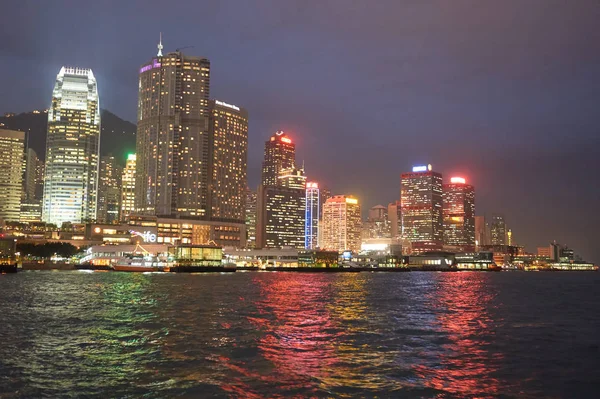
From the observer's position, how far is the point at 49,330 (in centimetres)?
4581

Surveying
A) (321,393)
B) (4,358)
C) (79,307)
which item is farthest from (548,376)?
(79,307)

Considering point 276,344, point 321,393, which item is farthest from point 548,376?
point 276,344

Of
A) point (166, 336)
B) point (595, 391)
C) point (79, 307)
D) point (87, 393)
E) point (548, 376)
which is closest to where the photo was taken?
point (87, 393)

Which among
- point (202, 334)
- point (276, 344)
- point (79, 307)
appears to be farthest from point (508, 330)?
point (79, 307)

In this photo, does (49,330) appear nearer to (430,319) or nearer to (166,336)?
(166,336)

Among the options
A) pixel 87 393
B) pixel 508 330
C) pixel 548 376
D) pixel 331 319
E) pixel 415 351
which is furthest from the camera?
pixel 331 319

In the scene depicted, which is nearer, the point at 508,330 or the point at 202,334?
the point at 202,334

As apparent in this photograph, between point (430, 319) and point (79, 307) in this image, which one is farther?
point (79, 307)

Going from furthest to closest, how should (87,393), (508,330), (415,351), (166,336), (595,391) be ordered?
1. (508,330)
2. (166,336)
3. (415,351)
4. (595,391)
5. (87,393)

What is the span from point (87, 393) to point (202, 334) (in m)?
18.3

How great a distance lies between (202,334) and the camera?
44.5 m

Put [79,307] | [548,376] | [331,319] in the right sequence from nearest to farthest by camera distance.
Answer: [548,376]
[331,319]
[79,307]

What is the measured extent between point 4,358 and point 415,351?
25.8 meters

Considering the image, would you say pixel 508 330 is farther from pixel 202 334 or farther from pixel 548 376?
pixel 202 334
